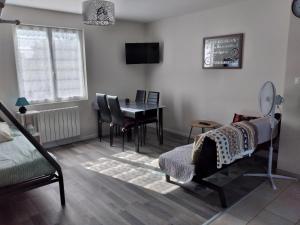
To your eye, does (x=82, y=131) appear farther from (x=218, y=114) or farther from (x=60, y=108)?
(x=218, y=114)

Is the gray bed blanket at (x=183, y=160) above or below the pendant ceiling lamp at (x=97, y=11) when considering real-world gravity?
below

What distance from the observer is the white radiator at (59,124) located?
4093 millimetres

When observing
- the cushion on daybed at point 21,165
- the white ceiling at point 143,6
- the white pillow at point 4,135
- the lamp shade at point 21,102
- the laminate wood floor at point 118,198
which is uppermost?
the white ceiling at point 143,6

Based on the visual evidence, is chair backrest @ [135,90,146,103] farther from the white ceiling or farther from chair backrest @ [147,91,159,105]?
the white ceiling

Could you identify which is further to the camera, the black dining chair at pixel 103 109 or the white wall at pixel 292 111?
the black dining chair at pixel 103 109

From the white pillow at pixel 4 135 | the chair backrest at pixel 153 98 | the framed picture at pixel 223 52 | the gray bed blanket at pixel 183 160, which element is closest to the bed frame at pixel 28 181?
the white pillow at pixel 4 135

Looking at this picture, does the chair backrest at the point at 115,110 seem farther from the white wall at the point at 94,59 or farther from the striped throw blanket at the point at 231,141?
the striped throw blanket at the point at 231,141

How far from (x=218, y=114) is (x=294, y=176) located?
1.60 metres

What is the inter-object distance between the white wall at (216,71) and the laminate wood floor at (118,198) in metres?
1.23

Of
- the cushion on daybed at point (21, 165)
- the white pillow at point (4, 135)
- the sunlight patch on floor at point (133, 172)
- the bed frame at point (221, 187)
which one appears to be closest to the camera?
the cushion on daybed at point (21, 165)

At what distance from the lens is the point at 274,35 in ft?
10.9

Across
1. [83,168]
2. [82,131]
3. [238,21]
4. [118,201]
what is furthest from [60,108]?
[238,21]

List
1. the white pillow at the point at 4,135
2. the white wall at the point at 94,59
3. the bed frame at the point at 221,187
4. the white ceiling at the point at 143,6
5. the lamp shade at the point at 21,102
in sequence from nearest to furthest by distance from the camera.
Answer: the bed frame at the point at 221,187
the white pillow at the point at 4,135
the white ceiling at the point at 143,6
the lamp shade at the point at 21,102
the white wall at the point at 94,59

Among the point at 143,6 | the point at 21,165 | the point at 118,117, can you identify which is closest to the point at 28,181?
the point at 21,165
